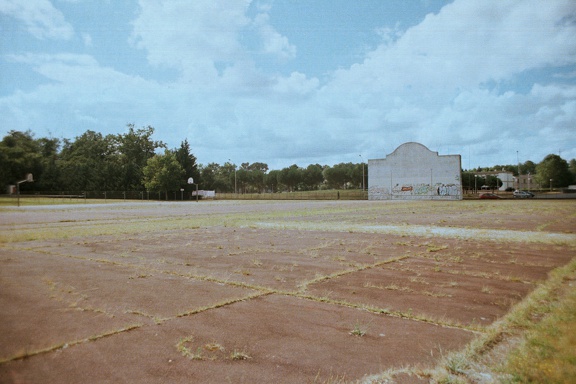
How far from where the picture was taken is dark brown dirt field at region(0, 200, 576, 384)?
9.39 feet

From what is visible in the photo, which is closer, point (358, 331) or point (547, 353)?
point (547, 353)

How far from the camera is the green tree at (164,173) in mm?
71250

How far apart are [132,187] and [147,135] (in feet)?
51.8

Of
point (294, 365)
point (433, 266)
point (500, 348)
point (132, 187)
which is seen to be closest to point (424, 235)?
point (433, 266)

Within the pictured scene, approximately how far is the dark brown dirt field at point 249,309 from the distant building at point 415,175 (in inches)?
2322

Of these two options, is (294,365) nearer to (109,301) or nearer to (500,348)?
(500,348)

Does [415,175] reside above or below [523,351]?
above

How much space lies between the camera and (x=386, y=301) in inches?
179

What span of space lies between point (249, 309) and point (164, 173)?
70288 mm

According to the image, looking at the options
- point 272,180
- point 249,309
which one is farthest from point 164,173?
Answer: point 272,180

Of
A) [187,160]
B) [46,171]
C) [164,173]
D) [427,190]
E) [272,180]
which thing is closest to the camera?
[46,171]

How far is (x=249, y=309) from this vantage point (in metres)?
4.25

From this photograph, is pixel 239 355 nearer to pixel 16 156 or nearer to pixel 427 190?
pixel 16 156

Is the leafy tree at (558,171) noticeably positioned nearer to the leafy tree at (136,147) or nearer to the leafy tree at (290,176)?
the leafy tree at (136,147)
